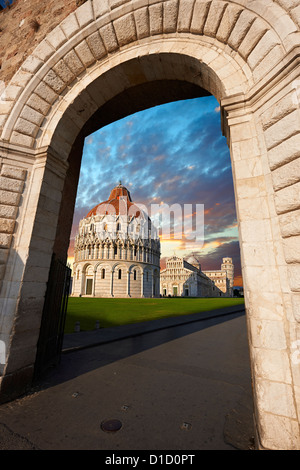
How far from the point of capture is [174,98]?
6180 mm

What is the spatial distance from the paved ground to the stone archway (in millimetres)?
652

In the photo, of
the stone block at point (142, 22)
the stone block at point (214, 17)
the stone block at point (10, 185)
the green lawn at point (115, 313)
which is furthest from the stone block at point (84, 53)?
the green lawn at point (115, 313)

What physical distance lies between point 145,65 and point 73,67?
1.67m

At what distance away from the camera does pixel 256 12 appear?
3379 mm

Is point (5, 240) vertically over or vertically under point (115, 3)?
under

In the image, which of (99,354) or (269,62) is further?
(99,354)

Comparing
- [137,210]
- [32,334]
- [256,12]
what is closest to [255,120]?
[256,12]

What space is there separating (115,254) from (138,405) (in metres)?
47.7

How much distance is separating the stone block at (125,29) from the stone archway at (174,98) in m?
0.02

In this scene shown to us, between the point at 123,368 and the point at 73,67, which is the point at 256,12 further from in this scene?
the point at 123,368

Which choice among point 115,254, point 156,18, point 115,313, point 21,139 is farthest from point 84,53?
point 115,254

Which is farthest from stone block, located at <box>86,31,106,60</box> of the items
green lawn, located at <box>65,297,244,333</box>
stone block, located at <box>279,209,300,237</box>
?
green lawn, located at <box>65,297,244,333</box>

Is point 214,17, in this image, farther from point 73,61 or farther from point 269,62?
point 73,61

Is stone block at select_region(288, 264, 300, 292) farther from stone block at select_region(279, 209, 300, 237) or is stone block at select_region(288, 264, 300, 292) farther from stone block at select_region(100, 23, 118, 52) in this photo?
stone block at select_region(100, 23, 118, 52)
